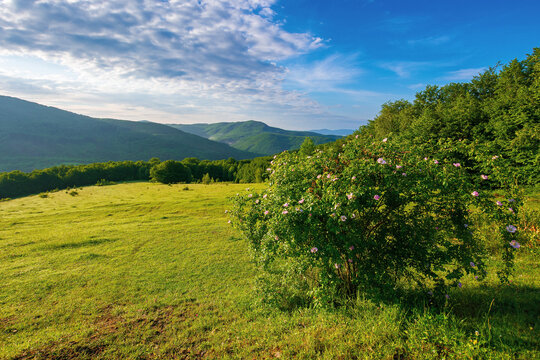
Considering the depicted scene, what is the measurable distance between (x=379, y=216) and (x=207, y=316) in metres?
6.27

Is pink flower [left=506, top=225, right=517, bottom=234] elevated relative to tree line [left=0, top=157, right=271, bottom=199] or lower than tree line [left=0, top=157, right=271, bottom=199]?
elevated

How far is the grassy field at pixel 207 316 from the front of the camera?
4.27 meters

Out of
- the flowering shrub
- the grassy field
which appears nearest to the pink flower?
the flowering shrub

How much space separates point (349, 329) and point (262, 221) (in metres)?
3.41

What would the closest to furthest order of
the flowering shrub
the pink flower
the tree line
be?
1. the pink flower
2. the flowering shrub
3. the tree line

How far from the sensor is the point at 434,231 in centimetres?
496

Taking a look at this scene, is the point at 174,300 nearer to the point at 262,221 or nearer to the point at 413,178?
the point at 262,221

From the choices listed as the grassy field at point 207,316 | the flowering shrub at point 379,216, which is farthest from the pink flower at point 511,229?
the grassy field at point 207,316

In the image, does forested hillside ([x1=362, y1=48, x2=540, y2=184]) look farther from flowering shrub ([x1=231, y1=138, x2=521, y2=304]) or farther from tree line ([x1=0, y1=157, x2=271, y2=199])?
tree line ([x1=0, y1=157, x2=271, y2=199])

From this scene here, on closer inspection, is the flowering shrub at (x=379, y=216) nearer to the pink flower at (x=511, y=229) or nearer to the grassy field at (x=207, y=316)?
the pink flower at (x=511, y=229)

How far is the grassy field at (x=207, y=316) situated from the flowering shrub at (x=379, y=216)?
813mm

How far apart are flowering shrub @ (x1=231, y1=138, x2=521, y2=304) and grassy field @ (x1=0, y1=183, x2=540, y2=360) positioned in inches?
32.0

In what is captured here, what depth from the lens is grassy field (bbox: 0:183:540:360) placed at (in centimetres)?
427

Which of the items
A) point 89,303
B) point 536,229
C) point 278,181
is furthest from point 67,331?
point 536,229
